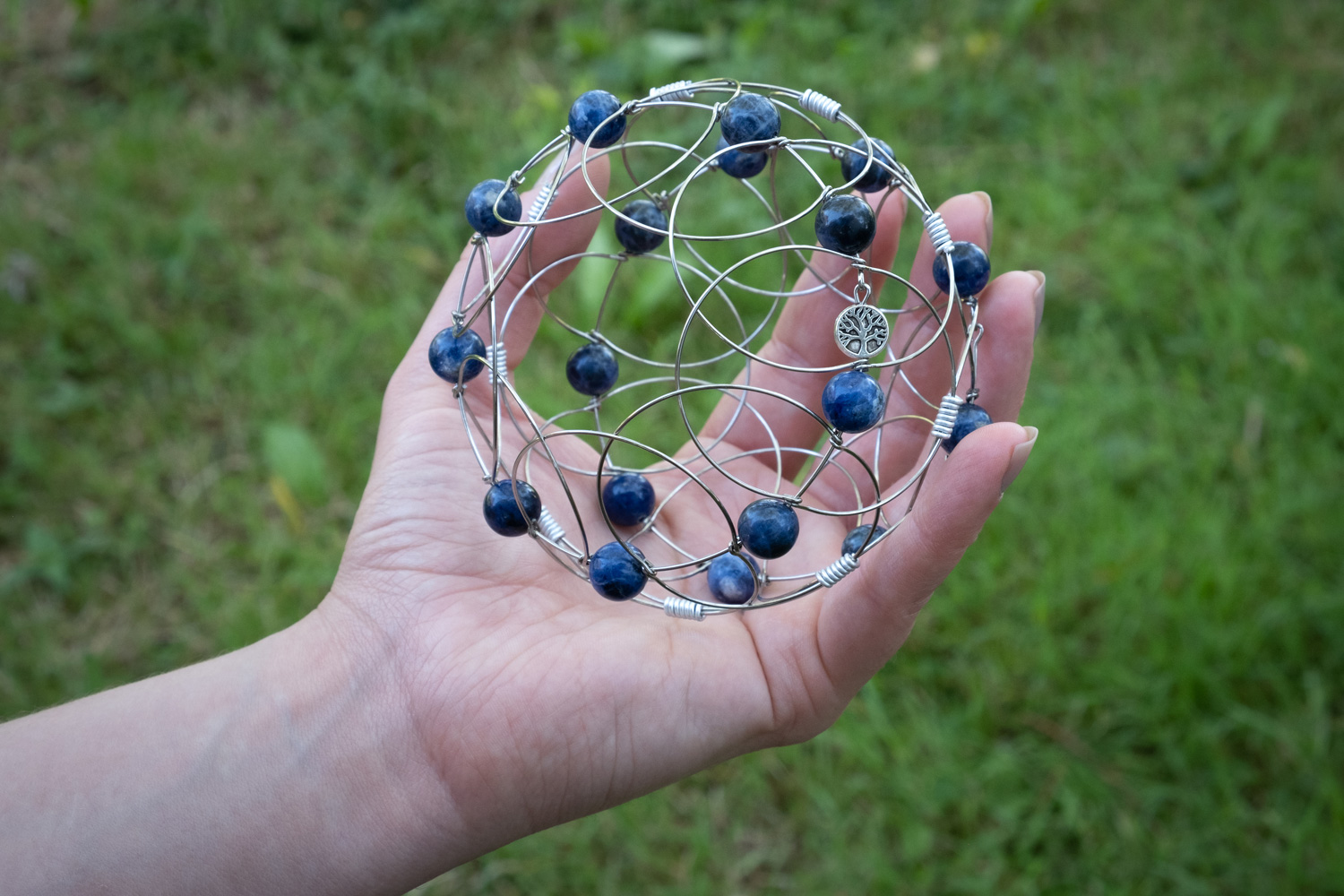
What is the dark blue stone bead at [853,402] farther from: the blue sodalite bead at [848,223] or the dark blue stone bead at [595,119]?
the dark blue stone bead at [595,119]

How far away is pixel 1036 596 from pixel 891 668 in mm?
340

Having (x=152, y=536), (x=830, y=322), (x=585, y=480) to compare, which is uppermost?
(x=830, y=322)

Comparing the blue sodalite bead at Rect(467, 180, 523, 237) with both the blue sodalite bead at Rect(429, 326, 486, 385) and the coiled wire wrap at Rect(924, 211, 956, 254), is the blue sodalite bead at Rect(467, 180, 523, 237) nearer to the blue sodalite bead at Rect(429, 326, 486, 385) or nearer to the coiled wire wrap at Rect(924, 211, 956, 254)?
the blue sodalite bead at Rect(429, 326, 486, 385)

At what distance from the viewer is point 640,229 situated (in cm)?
181

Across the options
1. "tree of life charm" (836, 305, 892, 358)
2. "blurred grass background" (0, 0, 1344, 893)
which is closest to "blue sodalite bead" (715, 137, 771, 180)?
"tree of life charm" (836, 305, 892, 358)

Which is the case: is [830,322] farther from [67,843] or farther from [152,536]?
[152,536]

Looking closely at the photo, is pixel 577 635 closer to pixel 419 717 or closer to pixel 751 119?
pixel 419 717

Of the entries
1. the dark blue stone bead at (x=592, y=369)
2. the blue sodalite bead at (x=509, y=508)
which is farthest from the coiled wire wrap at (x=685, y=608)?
the dark blue stone bead at (x=592, y=369)

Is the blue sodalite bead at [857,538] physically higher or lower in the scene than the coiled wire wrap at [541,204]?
lower

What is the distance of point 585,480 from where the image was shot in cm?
181

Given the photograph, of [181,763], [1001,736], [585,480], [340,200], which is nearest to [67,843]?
[181,763]

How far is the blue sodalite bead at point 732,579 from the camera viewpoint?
5.02 ft

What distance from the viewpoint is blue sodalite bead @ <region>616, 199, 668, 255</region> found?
1.82 meters

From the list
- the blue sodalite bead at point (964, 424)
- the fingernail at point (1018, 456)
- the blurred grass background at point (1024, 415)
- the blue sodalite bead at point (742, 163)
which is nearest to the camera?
the fingernail at point (1018, 456)
